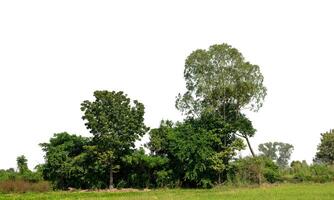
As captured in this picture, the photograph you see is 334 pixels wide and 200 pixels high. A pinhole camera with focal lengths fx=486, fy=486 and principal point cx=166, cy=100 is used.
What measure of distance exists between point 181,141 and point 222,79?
6993 mm

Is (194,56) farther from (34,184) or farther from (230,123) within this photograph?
(34,184)

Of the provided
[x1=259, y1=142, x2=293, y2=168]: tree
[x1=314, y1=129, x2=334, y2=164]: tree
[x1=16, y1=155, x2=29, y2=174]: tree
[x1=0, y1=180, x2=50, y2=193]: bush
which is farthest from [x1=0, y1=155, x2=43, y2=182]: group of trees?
[x1=259, y1=142, x2=293, y2=168]: tree

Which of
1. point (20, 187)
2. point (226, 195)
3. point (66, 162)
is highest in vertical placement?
point (66, 162)

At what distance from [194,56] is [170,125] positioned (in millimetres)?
7486

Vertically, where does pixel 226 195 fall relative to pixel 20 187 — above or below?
below

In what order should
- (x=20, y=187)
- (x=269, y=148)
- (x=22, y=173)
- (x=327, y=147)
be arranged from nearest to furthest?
(x=20, y=187) < (x=22, y=173) < (x=327, y=147) < (x=269, y=148)

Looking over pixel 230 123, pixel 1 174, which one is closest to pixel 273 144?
pixel 230 123

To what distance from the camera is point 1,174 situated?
47.9 meters

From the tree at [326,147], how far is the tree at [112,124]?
28719mm

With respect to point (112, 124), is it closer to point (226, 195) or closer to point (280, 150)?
point (226, 195)

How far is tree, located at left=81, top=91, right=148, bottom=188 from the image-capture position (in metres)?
43.9

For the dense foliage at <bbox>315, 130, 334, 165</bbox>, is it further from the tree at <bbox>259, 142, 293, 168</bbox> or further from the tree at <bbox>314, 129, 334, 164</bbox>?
the tree at <bbox>259, 142, 293, 168</bbox>

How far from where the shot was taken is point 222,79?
150 feet

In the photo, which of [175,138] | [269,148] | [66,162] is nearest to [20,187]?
[66,162]
